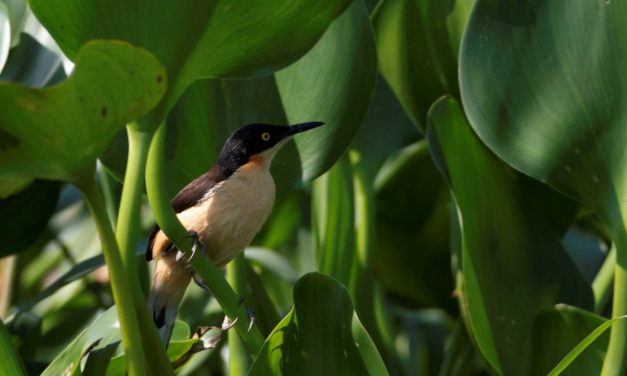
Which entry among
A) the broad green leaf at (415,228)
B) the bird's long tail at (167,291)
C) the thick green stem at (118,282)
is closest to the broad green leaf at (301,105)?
A: the bird's long tail at (167,291)

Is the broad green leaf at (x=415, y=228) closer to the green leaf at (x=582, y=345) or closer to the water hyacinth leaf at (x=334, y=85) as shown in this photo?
the water hyacinth leaf at (x=334, y=85)

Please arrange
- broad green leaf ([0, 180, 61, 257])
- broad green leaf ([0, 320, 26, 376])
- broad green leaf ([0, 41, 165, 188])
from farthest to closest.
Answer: broad green leaf ([0, 180, 61, 257]) < broad green leaf ([0, 320, 26, 376]) < broad green leaf ([0, 41, 165, 188])

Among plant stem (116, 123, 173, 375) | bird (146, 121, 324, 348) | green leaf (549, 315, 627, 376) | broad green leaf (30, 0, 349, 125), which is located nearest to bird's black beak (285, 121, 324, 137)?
bird (146, 121, 324, 348)

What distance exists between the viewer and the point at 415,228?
2.51 m

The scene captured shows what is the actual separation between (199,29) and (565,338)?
0.62 m

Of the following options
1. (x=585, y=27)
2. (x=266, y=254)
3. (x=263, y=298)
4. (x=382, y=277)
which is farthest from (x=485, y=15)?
(x=382, y=277)

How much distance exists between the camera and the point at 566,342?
1.57m

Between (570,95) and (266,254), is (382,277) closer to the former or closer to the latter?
(266,254)

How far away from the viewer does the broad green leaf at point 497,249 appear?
1605 millimetres

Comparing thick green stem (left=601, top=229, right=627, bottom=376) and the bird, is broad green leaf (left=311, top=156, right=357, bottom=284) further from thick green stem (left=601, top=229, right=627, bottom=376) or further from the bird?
thick green stem (left=601, top=229, right=627, bottom=376)

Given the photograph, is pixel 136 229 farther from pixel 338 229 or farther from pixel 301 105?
pixel 338 229

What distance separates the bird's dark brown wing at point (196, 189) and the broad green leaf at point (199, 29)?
1.03ft

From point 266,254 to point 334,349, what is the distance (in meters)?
0.99

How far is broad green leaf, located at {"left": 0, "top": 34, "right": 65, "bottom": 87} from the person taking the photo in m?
1.84
